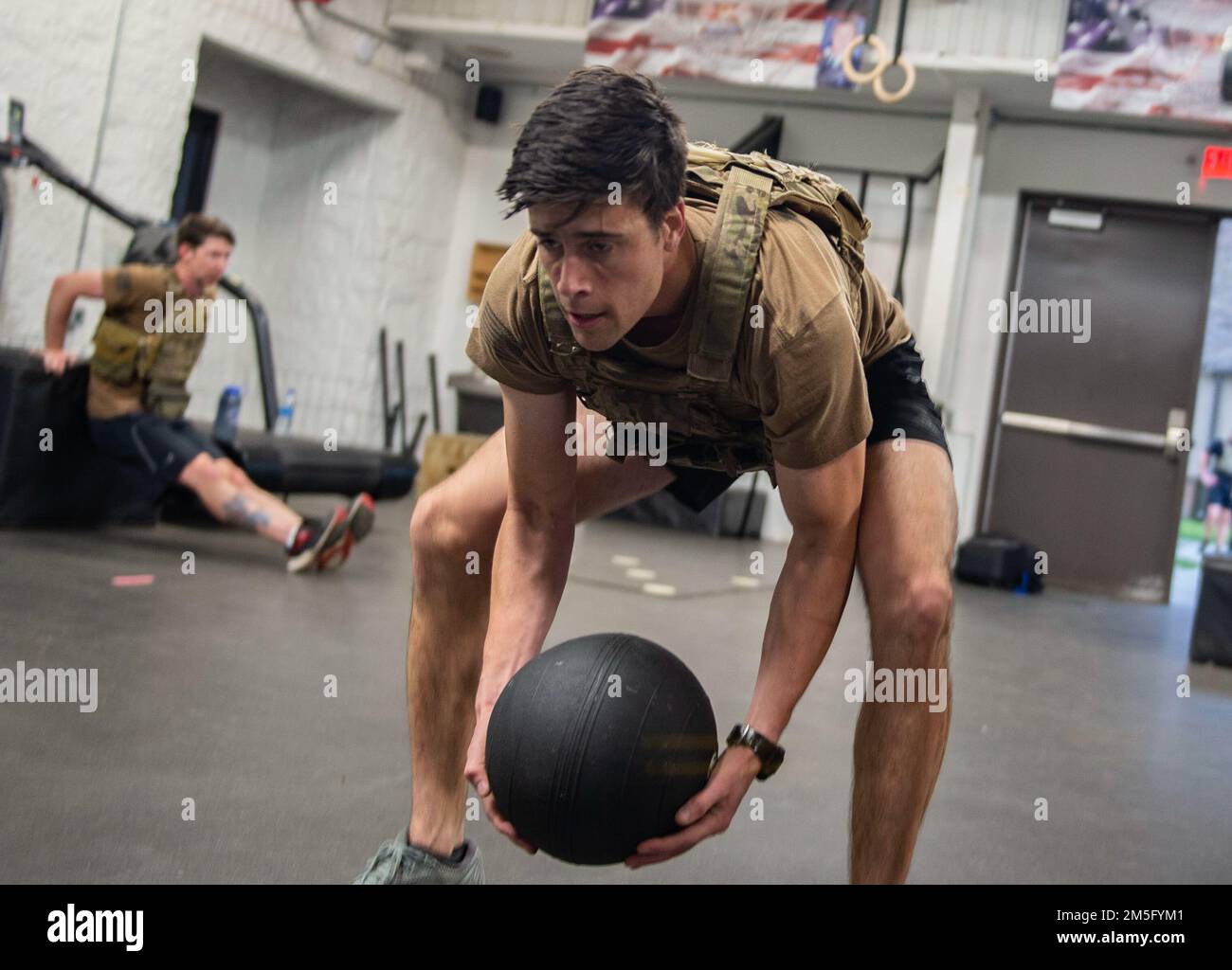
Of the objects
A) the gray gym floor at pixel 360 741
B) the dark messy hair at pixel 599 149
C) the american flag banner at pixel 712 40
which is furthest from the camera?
the american flag banner at pixel 712 40

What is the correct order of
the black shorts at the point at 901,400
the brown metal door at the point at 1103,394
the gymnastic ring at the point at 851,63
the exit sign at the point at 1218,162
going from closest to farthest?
1. the black shorts at the point at 901,400
2. the gymnastic ring at the point at 851,63
3. the exit sign at the point at 1218,162
4. the brown metal door at the point at 1103,394

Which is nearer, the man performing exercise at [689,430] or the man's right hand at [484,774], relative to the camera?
the man performing exercise at [689,430]

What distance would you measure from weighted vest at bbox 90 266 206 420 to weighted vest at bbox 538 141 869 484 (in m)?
3.42

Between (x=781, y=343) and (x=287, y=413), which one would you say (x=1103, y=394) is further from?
(x=781, y=343)

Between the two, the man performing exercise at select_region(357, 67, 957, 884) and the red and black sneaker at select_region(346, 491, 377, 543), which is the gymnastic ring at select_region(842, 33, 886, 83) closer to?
the red and black sneaker at select_region(346, 491, 377, 543)

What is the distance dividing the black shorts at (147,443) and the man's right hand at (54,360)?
0.23 meters

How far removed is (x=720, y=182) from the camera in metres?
1.66

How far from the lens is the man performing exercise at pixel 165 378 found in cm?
474

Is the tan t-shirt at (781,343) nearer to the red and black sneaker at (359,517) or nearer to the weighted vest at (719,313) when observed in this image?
the weighted vest at (719,313)

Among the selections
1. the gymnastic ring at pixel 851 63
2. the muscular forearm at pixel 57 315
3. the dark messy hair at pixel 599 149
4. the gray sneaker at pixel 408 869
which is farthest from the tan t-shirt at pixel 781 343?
the gymnastic ring at pixel 851 63

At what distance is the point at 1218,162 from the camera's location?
8.48 m

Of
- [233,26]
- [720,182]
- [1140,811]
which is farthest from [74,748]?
[233,26]
